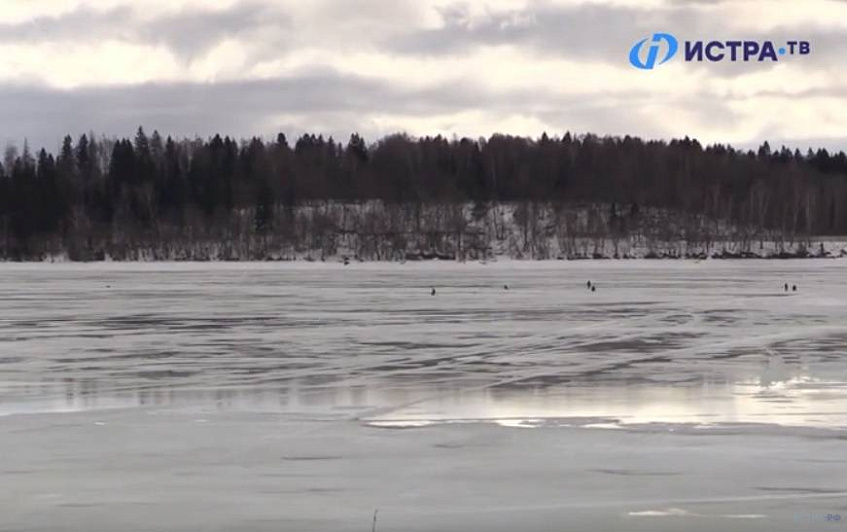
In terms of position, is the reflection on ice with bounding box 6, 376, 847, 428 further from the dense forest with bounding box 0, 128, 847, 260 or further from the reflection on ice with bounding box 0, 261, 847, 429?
the dense forest with bounding box 0, 128, 847, 260

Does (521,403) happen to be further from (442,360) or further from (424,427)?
(442,360)

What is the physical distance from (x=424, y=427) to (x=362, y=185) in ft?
409

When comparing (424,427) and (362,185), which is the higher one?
(362,185)

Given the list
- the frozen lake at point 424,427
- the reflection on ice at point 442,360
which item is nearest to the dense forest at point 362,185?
the reflection on ice at point 442,360

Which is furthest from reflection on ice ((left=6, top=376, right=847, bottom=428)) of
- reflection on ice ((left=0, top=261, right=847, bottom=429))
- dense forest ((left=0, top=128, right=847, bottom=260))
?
dense forest ((left=0, top=128, right=847, bottom=260))

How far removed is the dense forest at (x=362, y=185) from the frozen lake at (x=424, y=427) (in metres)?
93.2

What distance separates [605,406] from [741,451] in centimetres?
265

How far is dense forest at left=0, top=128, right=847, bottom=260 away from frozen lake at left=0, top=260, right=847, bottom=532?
9315 centimetres

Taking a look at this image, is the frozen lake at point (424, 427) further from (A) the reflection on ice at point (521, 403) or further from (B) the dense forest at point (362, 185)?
(B) the dense forest at point (362, 185)

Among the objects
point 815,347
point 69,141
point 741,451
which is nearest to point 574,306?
point 815,347

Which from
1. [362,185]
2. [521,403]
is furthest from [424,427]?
[362,185]

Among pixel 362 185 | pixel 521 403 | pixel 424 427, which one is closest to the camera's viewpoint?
pixel 424 427

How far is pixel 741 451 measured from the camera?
8977 mm

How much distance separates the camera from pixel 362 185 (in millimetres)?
134375
